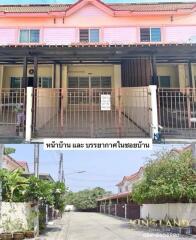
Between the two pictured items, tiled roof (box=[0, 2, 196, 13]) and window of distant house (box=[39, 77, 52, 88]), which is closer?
window of distant house (box=[39, 77, 52, 88])

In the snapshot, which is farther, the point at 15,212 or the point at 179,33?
the point at 179,33

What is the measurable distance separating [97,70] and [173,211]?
825 centimetres

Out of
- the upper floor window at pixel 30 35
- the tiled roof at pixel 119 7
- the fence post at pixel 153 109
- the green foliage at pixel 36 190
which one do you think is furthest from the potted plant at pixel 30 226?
the tiled roof at pixel 119 7

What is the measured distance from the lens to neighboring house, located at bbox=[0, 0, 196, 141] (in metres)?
13.5

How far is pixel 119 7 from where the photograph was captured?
25.5 m

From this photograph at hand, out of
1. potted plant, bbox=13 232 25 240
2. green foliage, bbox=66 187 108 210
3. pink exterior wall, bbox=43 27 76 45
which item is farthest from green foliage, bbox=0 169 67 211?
green foliage, bbox=66 187 108 210

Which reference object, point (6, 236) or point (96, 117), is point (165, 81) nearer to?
point (96, 117)

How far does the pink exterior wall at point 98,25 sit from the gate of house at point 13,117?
911 cm

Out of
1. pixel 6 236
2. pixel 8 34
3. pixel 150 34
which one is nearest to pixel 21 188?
pixel 6 236

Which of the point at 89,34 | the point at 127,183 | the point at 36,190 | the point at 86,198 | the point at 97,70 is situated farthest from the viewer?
the point at 86,198

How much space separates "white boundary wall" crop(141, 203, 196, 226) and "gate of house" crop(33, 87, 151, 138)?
588cm

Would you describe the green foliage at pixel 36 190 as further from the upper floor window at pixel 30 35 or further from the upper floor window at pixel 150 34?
the upper floor window at pixel 150 34

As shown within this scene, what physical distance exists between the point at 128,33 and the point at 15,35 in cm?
681

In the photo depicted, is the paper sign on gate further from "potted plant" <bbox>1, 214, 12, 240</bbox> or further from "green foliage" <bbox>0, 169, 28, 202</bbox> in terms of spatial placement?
"potted plant" <bbox>1, 214, 12, 240</bbox>
